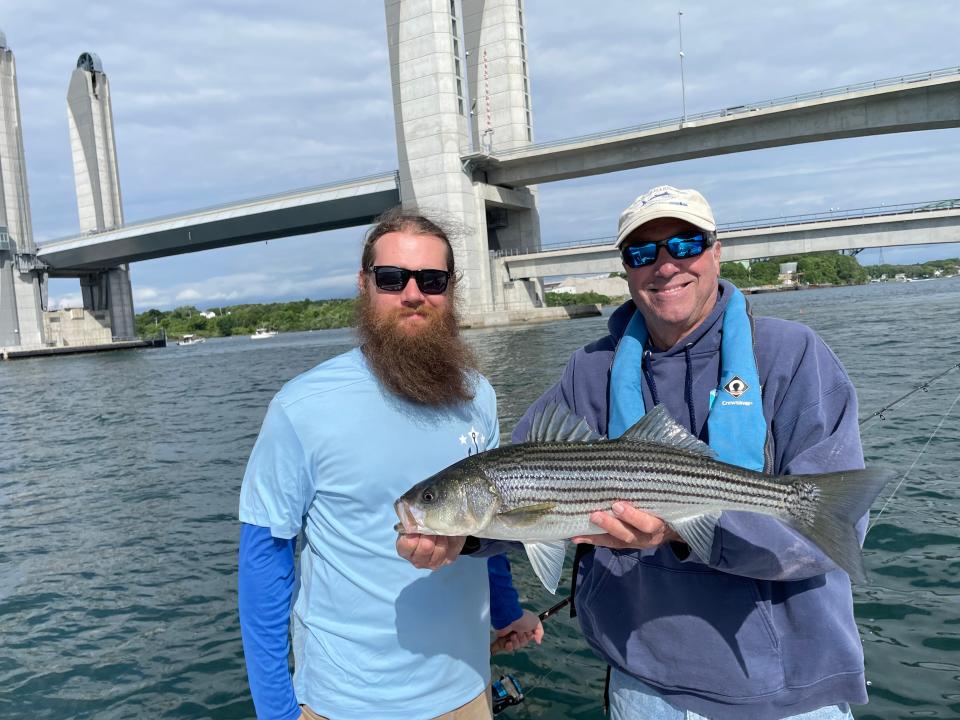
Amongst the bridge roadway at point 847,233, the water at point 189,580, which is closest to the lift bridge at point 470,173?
the bridge roadway at point 847,233

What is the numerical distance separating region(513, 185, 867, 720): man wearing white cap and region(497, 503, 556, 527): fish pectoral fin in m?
0.22

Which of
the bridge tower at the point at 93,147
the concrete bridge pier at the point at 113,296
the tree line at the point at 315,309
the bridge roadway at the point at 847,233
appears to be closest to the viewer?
the bridge roadway at the point at 847,233

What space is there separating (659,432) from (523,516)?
69 centimetres

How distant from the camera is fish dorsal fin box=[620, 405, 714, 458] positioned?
2.84m

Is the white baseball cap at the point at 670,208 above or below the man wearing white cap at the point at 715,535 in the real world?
above

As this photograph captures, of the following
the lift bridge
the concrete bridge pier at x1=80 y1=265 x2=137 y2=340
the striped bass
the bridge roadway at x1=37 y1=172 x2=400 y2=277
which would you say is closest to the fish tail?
the striped bass

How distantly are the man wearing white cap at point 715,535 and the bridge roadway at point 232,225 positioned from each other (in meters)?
65.6

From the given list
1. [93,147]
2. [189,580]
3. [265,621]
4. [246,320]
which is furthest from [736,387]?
[246,320]

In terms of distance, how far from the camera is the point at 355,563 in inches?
125

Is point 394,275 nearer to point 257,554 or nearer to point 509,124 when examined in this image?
point 257,554

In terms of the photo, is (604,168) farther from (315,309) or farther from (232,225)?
(315,309)

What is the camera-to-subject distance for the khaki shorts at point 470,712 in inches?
125

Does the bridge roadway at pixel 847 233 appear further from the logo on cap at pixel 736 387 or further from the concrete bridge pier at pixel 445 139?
the logo on cap at pixel 736 387

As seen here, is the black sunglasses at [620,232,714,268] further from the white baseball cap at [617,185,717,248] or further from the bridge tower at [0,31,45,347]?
the bridge tower at [0,31,45,347]
